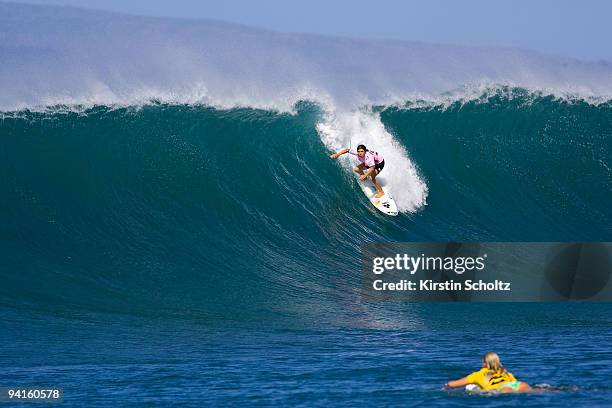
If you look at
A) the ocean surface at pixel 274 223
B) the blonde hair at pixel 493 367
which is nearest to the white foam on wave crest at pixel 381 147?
the ocean surface at pixel 274 223

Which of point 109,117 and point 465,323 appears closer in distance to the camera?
point 465,323

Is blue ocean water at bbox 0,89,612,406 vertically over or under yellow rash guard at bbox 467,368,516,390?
over

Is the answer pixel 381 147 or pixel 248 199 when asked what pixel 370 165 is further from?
pixel 248 199

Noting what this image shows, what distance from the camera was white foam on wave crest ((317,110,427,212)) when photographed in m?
15.1

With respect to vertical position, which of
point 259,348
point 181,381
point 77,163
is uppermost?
point 77,163

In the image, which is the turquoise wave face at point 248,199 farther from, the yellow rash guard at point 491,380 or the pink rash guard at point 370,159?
the yellow rash guard at point 491,380

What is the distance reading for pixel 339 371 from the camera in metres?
8.81

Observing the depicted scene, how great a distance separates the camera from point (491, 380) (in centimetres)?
811

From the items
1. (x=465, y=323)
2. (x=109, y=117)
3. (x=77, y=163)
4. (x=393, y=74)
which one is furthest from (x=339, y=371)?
(x=393, y=74)

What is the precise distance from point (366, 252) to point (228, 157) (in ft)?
11.3

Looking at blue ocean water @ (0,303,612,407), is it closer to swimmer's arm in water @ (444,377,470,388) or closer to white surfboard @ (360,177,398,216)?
swimmer's arm in water @ (444,377,470,388)

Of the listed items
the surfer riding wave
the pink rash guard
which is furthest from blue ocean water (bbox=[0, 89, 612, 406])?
the pink rash guard

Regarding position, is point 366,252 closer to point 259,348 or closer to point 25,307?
point 259,348

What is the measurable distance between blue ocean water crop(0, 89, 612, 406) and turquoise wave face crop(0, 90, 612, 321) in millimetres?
34
